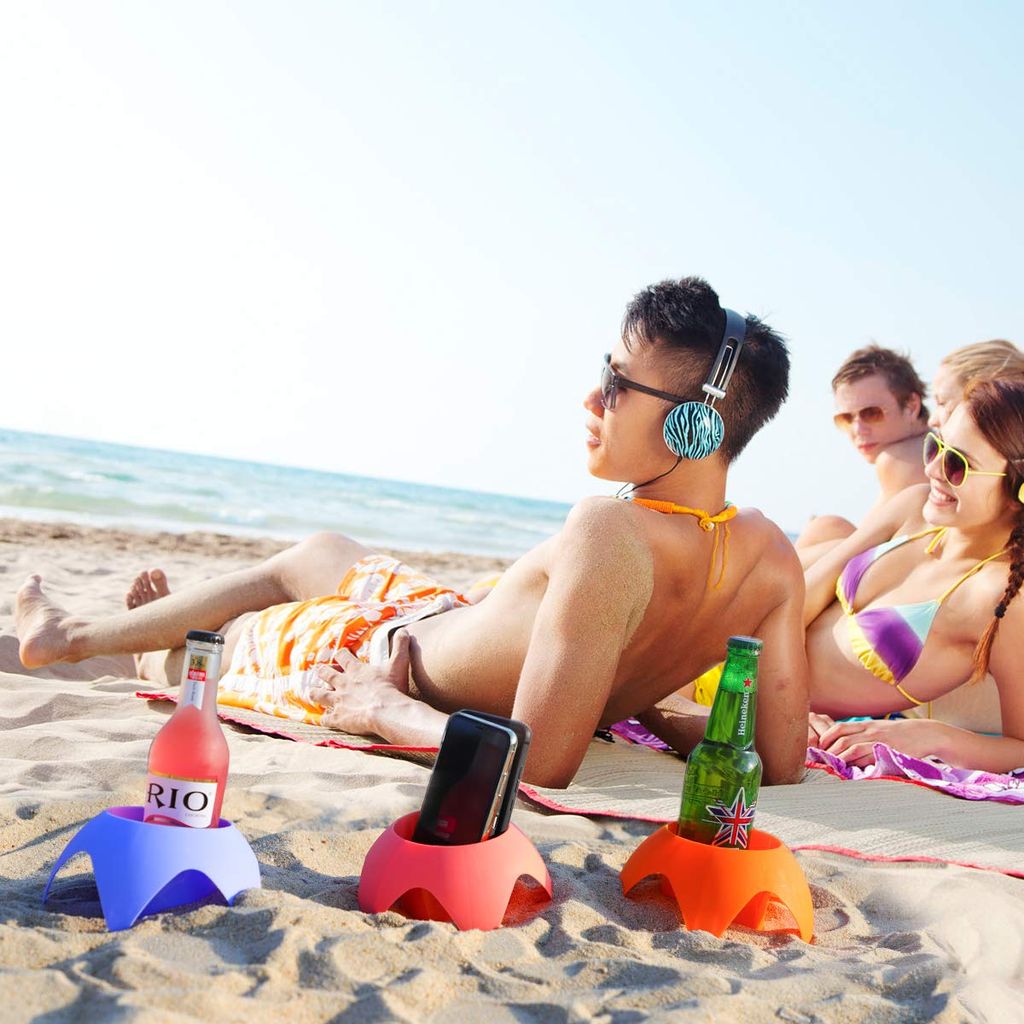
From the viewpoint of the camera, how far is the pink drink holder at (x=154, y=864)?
5.75ft

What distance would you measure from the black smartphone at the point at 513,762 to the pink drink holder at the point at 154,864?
0.45m

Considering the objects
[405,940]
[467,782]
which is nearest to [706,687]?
[467,782]

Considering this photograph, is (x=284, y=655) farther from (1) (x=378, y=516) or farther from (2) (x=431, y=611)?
(1) (x=378, y=516)

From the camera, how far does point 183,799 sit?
1838mm

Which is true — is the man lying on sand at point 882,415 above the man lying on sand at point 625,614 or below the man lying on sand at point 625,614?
above

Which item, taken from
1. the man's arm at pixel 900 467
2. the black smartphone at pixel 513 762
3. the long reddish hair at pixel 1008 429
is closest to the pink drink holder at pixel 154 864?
the black smartphone at pixel 513 762

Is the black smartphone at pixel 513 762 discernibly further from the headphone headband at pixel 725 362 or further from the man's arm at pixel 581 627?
the headphone headband at pixel 725 362

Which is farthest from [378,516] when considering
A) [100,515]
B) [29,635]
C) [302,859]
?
[302,859]

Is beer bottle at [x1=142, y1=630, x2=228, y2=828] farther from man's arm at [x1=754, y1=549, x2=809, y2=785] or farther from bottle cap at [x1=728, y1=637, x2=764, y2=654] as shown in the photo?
man's arm at [x1=754, y1=549, x2=809, y2=785]

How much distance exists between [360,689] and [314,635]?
1.24 ft

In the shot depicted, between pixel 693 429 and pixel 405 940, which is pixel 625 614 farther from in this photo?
pixel 405 940

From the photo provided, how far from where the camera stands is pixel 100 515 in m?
17.4

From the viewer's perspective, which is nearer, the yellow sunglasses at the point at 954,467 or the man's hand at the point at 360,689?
the man's hand at the point at 360,689

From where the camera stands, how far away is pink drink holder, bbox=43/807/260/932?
175 cm
